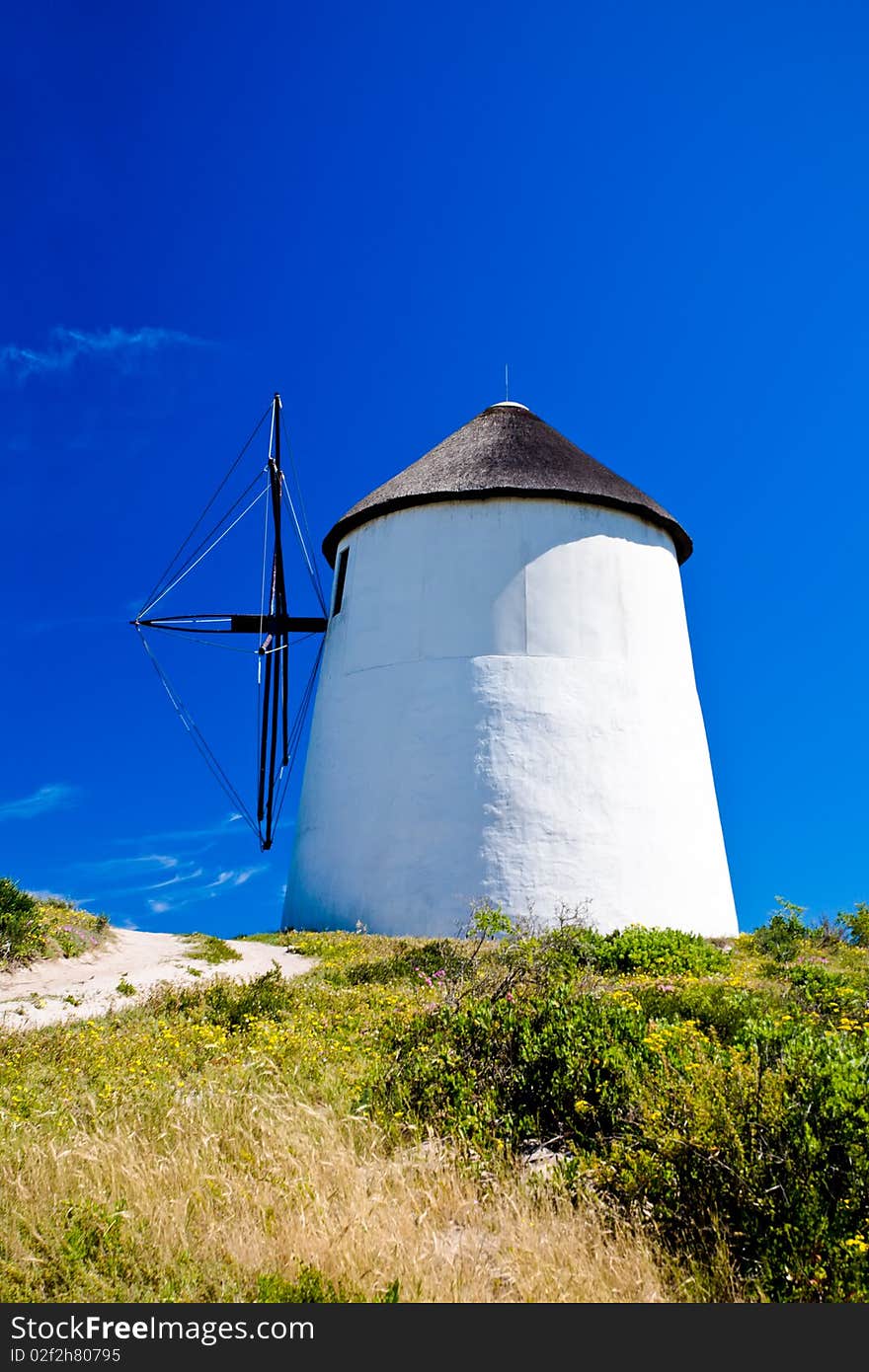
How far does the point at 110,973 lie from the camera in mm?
10914

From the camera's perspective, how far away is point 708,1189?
3795 millimetres

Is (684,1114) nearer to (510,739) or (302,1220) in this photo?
(302,1220)

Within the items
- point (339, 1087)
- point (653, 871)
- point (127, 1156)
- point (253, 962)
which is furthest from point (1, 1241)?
point (653, 871)

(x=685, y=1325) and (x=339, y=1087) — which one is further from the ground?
(x=339, y=1087)

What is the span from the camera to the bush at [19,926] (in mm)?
10750

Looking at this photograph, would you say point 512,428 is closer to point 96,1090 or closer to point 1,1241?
point 96,1090

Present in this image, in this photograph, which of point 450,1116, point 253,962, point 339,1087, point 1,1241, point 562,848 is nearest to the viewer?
point 1,1241

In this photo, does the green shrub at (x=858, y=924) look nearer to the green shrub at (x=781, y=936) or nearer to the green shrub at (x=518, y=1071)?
the green shrub at (x=781, y=936)

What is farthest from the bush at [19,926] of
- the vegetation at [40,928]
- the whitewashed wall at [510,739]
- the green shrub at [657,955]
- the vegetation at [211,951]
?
the green shrub at [657,955]

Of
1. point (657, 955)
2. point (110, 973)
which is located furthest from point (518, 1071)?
point (110, 973)

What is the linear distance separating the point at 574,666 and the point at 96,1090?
35.5ft

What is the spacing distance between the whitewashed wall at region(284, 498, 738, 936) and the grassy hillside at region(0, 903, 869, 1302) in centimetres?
742

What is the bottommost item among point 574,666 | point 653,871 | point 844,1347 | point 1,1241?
point 844,1347

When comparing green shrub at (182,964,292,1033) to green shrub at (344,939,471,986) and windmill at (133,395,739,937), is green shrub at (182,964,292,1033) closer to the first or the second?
green shrub at (344,939,471,986)
